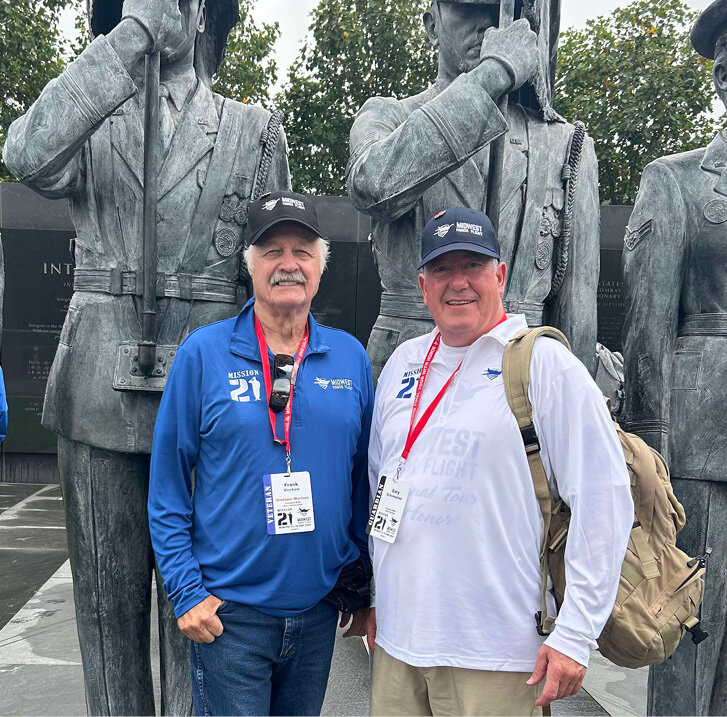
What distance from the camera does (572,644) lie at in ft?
5.96

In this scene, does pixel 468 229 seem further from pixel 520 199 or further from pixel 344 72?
pixel 344 72

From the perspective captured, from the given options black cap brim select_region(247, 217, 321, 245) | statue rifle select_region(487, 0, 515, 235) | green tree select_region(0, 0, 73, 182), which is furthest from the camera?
green tree select_region(0, 0, 73, 182)

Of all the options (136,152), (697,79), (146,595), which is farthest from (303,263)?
(697,79)

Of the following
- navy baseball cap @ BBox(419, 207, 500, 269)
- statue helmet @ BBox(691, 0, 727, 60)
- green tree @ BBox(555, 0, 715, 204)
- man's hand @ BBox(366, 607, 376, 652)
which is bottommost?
man's hand @ BBox(366, 607, 376, 652)

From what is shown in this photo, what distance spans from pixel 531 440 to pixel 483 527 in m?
0.22

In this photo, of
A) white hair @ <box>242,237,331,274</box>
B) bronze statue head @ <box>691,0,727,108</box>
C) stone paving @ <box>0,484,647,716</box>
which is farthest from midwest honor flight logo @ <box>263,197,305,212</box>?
stone paving @ <box>0,484,647,716</box>

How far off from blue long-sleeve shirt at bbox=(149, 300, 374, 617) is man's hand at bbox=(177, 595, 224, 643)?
0.05ft

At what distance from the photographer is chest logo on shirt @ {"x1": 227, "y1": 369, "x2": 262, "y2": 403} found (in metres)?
2.09

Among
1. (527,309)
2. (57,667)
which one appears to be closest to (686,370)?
(527,309)

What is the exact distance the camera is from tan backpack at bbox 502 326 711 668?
1.92 m

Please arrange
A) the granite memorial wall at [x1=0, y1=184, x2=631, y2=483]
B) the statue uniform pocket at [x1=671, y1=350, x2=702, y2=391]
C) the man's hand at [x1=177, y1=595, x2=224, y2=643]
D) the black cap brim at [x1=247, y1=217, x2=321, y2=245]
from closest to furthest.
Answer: the man's hand at [x1=177, y1=595, x2=224, y2=643] → the black cap brim at [x1=247, y1=217, x2=321, y2=245] → the statue uniform pocket at [x1=671, y1=350, x2=702, y2=391] → the granite memorial wall at [x1=0, y1=184, x2=631, y2=483]

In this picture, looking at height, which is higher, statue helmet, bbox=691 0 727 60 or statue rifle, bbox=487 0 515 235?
statue helmet, bbox=691 0 727 60

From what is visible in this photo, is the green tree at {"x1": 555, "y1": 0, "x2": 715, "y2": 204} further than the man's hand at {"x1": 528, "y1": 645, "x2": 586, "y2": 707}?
Yes

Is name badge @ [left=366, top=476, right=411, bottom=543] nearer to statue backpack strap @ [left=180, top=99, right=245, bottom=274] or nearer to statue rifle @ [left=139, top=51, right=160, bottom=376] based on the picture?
statue rifle @ [left=139, top=51, right=160, bottom=376]
